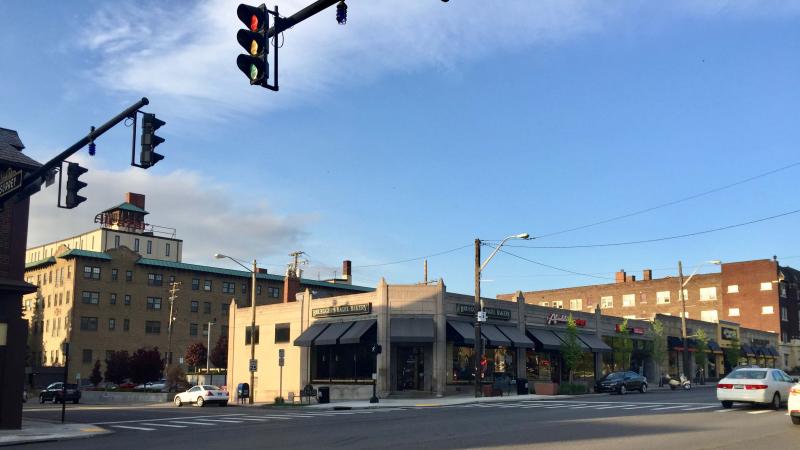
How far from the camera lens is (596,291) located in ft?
347

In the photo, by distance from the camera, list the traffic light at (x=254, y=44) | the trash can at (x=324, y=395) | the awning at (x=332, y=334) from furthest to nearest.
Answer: the awning at (x=332, y=334)
the trash can at (x=324, y=395)
the traffic light at (x=254, y=44)

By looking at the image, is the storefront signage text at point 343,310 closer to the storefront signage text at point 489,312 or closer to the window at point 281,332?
the window at point 281,332

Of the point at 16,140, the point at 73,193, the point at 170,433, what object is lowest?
the point at 170,433

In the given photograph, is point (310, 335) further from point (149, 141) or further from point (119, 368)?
point (149, 141)

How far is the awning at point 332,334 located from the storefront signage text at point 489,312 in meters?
7.33

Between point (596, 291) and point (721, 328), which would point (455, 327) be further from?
point (596, 291)

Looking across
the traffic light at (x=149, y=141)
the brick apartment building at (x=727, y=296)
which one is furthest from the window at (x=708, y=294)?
the traffic light at (x=149, y=141)

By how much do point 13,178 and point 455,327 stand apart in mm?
31036

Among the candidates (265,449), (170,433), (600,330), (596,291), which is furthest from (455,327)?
(596,291)

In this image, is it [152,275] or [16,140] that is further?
[152,275]

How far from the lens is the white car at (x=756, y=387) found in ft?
77.9

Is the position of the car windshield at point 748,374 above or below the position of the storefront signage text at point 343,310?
below

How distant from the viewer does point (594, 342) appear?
5791 centimetres

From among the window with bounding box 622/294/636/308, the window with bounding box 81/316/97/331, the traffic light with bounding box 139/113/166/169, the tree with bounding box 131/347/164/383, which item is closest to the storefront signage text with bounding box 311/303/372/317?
the tree with bounding box 131/347/164/383
